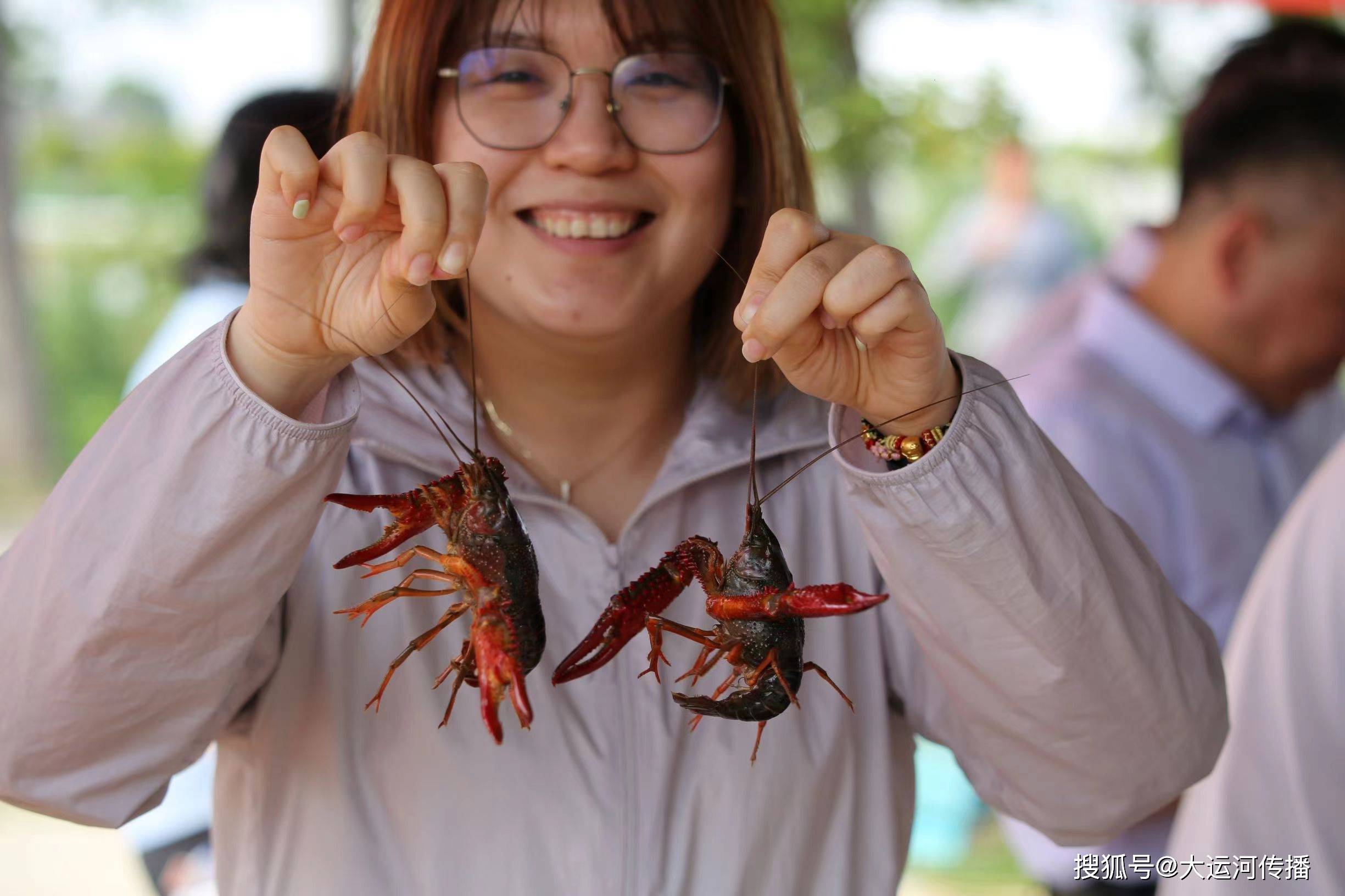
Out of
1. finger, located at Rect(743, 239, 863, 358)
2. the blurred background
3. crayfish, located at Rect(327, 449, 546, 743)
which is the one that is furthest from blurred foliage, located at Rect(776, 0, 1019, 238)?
crayfish, located at Rect(327, 449, 546, 743)

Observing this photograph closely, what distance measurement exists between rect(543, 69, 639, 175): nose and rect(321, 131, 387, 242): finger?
1.31 ft

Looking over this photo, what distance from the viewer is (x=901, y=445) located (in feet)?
5.03

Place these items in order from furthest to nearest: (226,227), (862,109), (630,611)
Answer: (862,109) → (226,227) → (630,611)

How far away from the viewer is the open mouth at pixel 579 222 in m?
1.76

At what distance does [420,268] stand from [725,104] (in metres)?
0.76

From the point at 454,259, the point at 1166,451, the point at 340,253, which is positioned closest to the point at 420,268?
the point at 454,259

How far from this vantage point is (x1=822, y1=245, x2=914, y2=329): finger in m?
1.39

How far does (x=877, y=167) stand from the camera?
5645 millimetres

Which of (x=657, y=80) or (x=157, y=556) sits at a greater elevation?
(x=657, y=80)

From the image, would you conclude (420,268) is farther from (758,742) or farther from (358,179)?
(758,742)

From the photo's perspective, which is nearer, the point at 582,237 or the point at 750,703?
the point at 750,703

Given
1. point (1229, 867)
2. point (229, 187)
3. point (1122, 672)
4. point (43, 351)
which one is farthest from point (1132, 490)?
point (43, 351)

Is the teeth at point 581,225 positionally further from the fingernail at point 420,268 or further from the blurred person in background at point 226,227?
the blurred person in background at point 226,227

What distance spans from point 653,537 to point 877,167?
4.13 m
